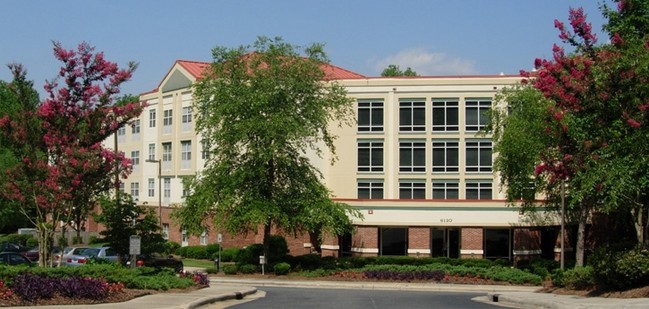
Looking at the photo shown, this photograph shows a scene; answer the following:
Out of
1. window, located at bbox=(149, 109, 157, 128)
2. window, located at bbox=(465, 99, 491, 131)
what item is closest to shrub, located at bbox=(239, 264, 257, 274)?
window, located at bbox=(465, 99, 491, 131)

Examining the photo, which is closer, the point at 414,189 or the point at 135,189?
the point at 414,189

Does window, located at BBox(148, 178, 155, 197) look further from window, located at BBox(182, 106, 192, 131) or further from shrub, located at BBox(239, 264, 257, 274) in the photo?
shrub, located at BBox(239, 264, 257, 274)

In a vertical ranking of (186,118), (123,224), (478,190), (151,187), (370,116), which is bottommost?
(123,224)

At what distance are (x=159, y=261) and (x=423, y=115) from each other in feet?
78.7

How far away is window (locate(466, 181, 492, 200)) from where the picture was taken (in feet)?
199

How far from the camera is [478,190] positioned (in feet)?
200

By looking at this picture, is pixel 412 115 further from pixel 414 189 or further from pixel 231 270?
pixel 231 270

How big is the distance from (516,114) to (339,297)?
18.9 meters

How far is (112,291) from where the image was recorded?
26453 millimetres

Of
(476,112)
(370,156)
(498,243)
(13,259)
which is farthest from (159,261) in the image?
(476,112)

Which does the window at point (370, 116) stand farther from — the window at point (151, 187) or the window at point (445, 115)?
the window at point (151, 187)

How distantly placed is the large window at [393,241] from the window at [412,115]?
792 centimetres

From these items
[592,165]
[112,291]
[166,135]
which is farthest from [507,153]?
[166,135]

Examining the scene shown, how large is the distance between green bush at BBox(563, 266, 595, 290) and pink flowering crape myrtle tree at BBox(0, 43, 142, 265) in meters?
15.6
